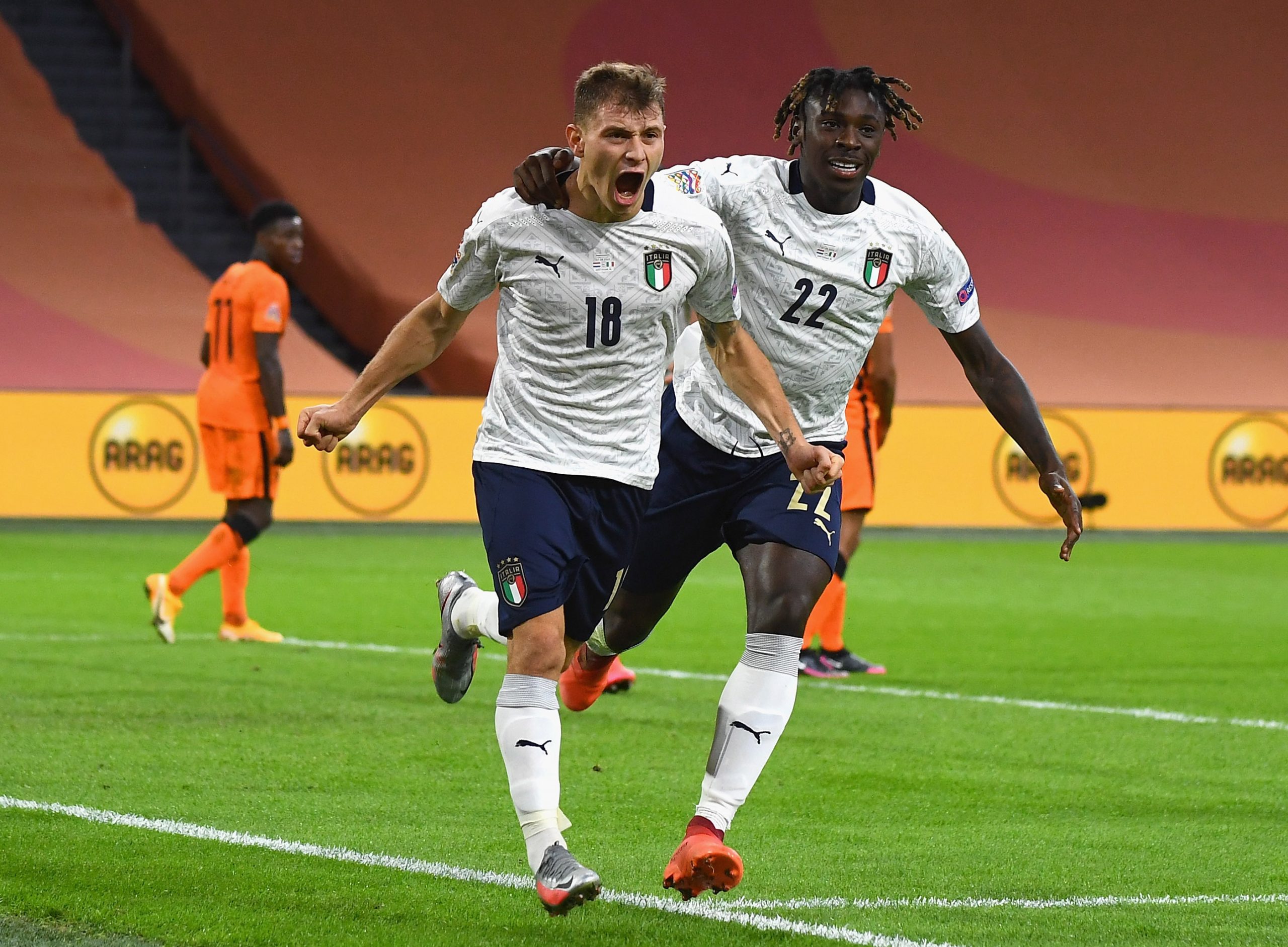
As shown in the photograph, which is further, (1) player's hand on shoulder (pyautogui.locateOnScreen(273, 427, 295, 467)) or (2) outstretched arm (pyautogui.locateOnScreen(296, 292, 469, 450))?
(1) player's hand on shoulder (pyautogui.locateOnScreen(273, 427, 295, 467))

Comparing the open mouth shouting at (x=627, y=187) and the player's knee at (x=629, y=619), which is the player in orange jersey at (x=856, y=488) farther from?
the open mouth shouting at (x=627, y=187)

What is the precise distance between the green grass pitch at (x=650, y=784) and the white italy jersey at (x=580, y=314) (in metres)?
1.13

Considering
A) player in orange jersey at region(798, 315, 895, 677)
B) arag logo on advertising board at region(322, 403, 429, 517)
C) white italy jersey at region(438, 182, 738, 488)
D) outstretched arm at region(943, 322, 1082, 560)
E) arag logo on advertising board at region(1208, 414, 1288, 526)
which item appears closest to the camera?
white italy jersey at region(438, 182, 738, 488)

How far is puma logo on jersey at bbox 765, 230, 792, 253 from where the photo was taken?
544 cm

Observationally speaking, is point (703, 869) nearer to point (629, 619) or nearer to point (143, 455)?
point (629, 619)

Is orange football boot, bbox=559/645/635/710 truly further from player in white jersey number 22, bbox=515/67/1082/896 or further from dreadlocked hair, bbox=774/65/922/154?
dreadlocked hair, bbox=774/65/922/154

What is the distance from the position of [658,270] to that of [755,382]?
0.45 meters

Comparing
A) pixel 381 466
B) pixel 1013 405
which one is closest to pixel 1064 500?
pixel 1013 405

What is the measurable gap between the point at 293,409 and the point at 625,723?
11.8 meters

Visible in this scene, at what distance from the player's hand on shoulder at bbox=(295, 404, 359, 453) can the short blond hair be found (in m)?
0.96

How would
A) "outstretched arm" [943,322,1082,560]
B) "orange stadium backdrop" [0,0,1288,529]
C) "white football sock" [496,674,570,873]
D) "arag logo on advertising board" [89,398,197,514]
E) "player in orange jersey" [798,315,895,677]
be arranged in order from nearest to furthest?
1. "white football sock" [496,674,570,873]
2. "outstretched arm" [943,322,1082,560]
3. "player in orange jersey" [798,315,895,677]
4. "arag logo on advertising board" [89,398,197,514]
5. "orange stadium backdrop" [0,0,1288,529]

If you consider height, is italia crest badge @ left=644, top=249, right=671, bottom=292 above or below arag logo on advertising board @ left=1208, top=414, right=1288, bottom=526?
below

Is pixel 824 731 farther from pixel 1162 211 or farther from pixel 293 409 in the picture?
pixel 1162 211

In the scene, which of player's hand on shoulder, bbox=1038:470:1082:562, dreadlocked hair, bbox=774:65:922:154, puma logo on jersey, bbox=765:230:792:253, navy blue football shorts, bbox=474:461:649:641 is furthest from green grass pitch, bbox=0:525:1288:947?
dreadlocked hair, bbox=774:65:922:154
